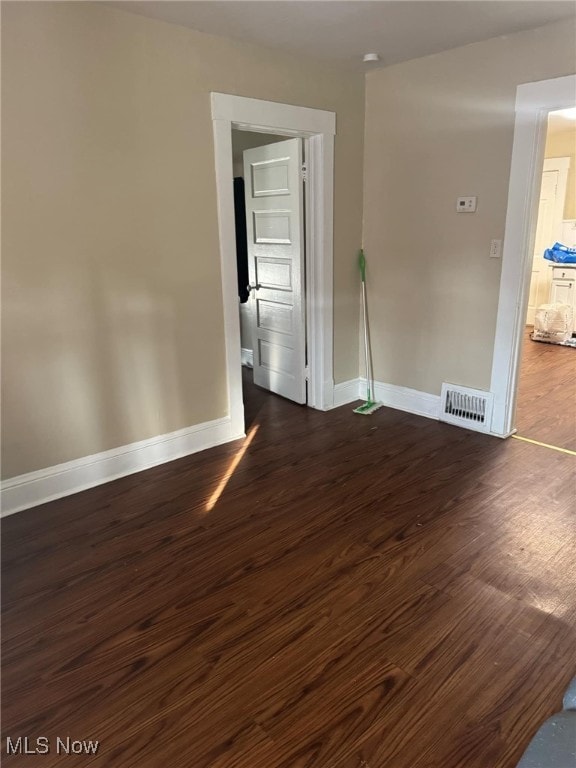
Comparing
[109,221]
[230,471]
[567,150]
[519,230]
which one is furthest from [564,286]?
[109,221]

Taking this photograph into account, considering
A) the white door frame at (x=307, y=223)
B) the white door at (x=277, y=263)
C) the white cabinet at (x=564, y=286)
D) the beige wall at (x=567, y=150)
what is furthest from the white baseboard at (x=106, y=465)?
the beige wall at (x=567, y=150)

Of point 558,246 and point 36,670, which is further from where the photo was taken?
point 558,246

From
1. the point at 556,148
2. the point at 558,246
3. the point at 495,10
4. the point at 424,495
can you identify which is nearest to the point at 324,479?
the point at 424,495

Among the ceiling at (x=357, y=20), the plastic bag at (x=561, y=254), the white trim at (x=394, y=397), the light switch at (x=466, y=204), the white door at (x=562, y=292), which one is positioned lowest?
the white trim at (x=394, y=397)

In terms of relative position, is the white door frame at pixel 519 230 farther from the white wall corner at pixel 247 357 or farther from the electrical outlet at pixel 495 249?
the white wall corner at pixel 247 357

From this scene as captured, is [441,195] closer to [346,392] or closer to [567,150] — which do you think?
[346,392]

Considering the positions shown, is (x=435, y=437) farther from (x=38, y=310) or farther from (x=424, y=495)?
(x=38, y=310)

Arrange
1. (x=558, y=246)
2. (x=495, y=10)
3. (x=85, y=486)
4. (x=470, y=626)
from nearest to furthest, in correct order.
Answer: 1. (x=470, y=626)
2. (x=495, y=10)
3. (x=85, y=486)
4. (x=558, y=246)

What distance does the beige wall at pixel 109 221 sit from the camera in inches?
98.4

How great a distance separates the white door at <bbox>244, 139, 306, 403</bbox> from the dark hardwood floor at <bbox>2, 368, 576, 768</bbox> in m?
1.28

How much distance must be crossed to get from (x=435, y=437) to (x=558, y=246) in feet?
14.3

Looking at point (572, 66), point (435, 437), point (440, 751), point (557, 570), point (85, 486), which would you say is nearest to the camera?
point (440, 751)

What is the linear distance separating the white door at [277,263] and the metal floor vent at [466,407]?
1119mm

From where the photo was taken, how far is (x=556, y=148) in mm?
6789
